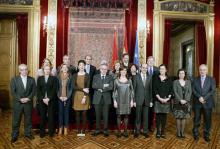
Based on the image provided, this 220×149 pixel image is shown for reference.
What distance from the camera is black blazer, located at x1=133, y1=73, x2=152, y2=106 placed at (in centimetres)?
483

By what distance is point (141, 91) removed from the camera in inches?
190

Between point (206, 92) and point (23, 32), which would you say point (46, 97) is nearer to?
point (206, 92)

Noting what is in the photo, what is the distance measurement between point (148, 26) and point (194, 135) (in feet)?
11.5

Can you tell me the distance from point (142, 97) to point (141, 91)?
11 centimetres

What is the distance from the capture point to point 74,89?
4840 mm

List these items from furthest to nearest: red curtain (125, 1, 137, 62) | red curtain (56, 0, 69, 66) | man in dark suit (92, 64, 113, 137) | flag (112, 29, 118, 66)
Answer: red curtain (125, 1, 137, 62) < red curtain (56, 0, 69, 66) < flag (112, 29, 118, 66) < man in dark suit (92, 64, 113, 137)

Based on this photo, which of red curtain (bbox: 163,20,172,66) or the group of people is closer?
the group of people

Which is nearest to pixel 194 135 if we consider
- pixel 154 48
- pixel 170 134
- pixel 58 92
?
pixel 170 134

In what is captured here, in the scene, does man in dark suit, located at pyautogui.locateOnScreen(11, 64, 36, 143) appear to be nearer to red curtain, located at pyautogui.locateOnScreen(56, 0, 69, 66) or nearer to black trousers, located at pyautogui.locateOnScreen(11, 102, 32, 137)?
black trousers, located at pyautogui.locateOnScreen(11, 102, 32, 137)

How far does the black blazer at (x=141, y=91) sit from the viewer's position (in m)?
4.83

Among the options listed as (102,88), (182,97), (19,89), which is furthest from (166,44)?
(19,89)

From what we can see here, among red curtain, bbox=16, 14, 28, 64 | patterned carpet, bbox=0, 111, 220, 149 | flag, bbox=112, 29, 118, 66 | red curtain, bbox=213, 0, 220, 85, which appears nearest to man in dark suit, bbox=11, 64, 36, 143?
patterned carpet, bbox=0, 111, 220, 149

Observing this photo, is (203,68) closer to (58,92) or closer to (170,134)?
(170,134)

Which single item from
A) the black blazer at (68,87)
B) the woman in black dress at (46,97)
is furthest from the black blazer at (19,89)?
the black blazer at (68,87)
